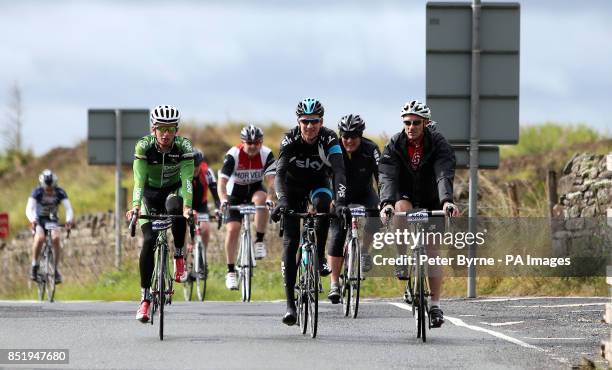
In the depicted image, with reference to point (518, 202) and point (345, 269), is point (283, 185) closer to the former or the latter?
point (345, 269)

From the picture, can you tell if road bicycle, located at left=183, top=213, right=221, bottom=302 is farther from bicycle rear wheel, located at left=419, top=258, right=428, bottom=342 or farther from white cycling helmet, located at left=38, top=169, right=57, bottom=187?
bicycle rear wheel, located at left=419, top=258, right=428, bottom=342

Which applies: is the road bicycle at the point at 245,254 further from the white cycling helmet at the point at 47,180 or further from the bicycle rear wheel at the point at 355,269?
the white cycling helmet at the point at 47,180

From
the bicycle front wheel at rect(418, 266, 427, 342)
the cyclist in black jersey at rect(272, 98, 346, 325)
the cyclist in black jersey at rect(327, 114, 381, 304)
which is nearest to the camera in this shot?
the bicycle front wheel at rect(418, 266, 427, 342)

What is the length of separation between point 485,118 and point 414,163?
6336mm

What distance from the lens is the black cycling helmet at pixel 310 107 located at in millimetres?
14719

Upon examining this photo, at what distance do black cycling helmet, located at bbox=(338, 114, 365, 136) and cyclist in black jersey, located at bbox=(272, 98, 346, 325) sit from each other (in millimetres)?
2119

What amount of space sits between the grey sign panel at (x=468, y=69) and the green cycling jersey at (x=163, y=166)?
6.13 metres

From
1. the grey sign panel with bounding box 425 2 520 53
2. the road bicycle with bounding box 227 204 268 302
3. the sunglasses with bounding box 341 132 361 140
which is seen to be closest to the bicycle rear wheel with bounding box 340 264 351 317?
the sunglasses with bounding box 341 132 361 140

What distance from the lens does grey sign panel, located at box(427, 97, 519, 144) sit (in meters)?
20.8

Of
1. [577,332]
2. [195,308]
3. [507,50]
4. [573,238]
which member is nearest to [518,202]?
[573,238]

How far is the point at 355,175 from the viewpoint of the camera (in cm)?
1792

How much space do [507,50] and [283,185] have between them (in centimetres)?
715

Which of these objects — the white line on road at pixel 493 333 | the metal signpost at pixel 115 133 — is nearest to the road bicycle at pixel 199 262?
the white line on road at pixel 493 333

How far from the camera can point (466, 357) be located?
42.5ft
